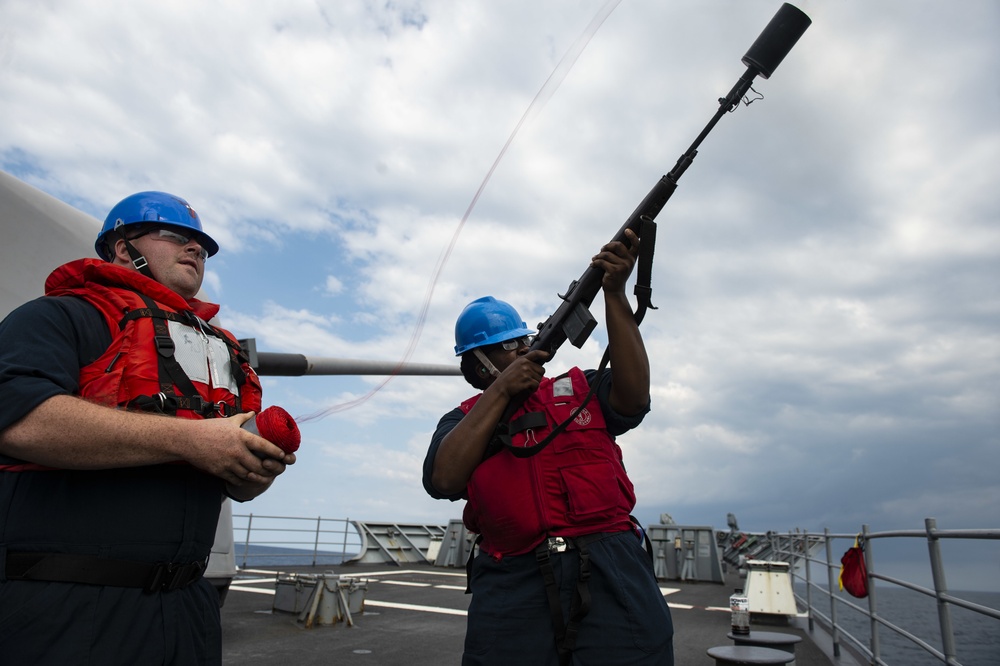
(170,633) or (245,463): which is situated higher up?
(245,463)

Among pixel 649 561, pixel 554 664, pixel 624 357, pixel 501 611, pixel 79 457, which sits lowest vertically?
pixel 554 664

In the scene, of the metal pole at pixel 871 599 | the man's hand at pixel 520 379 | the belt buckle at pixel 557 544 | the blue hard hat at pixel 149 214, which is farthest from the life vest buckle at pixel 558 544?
the metal pole at pixel 871 599

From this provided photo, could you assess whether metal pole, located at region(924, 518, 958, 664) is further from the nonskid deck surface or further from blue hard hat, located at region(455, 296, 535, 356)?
the nonskid deck surface

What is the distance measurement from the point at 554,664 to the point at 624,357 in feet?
3.54

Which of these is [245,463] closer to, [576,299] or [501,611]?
[501,611]

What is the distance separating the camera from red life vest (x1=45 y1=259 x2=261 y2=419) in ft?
5.66

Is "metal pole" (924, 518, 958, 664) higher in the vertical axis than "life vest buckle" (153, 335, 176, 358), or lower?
lower

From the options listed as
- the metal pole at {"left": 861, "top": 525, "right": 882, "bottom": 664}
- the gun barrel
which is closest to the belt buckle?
the gun barrel

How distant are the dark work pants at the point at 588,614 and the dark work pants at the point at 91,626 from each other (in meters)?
0.97

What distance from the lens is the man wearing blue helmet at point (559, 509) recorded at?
2264 millimetres

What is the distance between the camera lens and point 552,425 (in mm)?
2596

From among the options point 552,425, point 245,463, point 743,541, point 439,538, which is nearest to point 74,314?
point 245,463

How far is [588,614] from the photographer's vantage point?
227 cm

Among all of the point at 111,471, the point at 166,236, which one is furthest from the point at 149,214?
the point at 111,471
